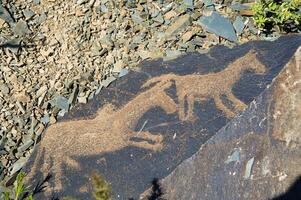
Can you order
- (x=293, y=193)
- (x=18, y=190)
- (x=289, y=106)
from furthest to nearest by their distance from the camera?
(x=289, y=106) < (x=293, y=193) < (x=18, y=190)

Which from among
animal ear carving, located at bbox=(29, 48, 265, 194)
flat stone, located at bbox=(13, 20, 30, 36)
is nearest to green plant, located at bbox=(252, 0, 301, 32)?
animal ear carving, located at bbox=(29, 48, 265, 194)

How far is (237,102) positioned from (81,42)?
1648 mm

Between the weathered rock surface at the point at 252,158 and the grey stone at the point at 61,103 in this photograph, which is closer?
the weathered rock surface at the point at 252,158

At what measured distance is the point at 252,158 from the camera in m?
3.27

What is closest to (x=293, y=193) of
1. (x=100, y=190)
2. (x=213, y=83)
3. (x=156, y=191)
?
(x=156, y=191)

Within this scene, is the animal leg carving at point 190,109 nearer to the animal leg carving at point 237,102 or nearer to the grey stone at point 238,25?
the animal leg carving at point 237,102

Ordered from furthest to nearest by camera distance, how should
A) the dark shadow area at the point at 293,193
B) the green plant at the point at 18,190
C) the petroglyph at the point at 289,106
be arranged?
the petroglyph at the point at 289,106 → the dark shadow area at the point at 293,193 → the green plant at the point at 18,190

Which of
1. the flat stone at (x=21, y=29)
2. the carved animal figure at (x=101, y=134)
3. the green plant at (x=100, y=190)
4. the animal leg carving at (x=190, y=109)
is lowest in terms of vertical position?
the carved animal figure at (x=101, y=134)

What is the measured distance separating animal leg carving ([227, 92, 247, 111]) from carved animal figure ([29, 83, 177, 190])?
1.49 ft

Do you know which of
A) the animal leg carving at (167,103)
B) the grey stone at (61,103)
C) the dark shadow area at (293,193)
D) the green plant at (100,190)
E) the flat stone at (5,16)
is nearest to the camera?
the green plant at (100,190)

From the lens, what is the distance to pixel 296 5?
3969 mm

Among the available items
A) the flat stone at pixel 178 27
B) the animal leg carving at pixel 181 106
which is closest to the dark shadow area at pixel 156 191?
the animal leg carving at pixel 181 106

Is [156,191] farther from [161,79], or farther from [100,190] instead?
[100,190]

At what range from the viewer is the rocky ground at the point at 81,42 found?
404 cm
